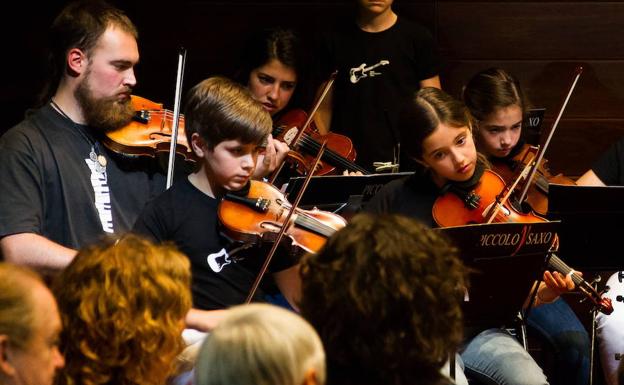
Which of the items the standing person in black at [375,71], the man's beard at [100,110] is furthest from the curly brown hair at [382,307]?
the standing person in black at [375,71]

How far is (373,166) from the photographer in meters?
4.41

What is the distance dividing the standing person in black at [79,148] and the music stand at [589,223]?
4.44 ft

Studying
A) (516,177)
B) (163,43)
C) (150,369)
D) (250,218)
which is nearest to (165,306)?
(150,369)

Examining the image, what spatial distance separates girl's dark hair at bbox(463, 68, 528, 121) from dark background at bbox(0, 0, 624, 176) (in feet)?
2.24

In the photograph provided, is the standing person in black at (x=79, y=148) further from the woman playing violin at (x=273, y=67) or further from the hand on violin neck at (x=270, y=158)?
the woman playing violin at (x=273, y=67)

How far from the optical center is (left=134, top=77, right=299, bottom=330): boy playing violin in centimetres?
300

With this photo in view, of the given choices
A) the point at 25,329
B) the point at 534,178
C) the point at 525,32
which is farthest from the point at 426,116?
the point at 25,329

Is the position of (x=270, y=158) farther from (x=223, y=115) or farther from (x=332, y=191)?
(x=223, y=115)

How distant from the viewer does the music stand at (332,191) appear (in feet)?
11.0

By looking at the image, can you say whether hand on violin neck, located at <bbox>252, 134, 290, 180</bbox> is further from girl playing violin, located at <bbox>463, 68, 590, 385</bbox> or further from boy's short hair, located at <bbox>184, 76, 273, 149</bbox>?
girl playing violin, located at <bbox>463, 68, 590, 385</bbox>

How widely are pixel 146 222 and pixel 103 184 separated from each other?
0.37 m

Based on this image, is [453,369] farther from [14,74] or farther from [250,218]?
[14,74]

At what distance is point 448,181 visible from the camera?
3357 millimetres

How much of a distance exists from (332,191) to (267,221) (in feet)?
1.43
